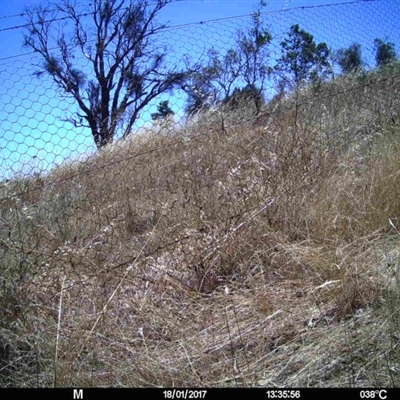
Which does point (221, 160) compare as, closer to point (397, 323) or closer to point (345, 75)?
point (397, 323)

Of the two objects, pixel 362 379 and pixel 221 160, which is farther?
pixel 221 160

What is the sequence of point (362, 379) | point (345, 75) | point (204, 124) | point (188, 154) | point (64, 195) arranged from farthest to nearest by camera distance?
point (345, 75) → point (204, 124) → point (188, 154) → point (64, 195) → point (362, 379)

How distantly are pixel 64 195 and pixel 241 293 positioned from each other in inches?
87.8

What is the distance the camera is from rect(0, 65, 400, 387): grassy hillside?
67.3 inches

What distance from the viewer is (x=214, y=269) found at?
2449mm

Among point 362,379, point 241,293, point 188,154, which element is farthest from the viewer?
point 188,154

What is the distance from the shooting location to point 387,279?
1.94 metres

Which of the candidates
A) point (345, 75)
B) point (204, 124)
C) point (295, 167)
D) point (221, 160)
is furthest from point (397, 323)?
point (345, 75)

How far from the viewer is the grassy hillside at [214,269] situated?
5.61 feet

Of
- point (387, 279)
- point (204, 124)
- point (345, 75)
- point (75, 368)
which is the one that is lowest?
point (75, 368)

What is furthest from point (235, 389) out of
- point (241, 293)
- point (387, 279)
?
point (387, 279)

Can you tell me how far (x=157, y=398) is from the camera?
5.29 ft

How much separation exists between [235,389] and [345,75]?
5.72 metres

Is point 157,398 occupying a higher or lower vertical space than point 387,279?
lower
